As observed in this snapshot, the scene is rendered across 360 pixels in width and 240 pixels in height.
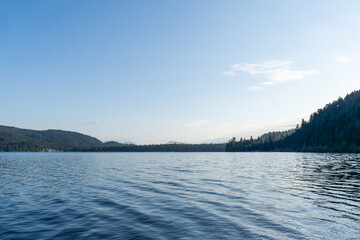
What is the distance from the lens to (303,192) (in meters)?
25.9

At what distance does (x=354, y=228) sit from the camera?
46.2 feet

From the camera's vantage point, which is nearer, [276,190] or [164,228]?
[164,228]

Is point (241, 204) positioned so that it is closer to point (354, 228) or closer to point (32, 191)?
point (354, 228)

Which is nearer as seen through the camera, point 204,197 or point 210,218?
point 210,218

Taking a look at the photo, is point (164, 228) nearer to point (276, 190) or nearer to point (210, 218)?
point (210, 218)

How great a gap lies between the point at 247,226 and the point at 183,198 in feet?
32.1

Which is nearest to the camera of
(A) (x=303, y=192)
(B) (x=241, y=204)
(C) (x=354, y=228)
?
(C) (x=354, y=228)

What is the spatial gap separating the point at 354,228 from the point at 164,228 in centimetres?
1123

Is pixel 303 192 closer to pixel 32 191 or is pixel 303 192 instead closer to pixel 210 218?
pixel 210 218

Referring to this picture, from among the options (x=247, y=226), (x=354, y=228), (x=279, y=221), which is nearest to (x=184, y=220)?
(x=247, y=226)

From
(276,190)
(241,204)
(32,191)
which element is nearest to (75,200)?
(32,191)

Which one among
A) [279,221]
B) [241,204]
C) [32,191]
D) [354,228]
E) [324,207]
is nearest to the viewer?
[354,228]

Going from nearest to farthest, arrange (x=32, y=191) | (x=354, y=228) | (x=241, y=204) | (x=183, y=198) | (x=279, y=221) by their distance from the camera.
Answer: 1. (x=354, y=228)
2. (x=279, y=221)
3. (x=241, y=204)
4. (x=183, y=198)
5. (x=32, y=191)

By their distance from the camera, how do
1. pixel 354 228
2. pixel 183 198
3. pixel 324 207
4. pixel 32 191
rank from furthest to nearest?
pixel 32 191
pixel 183 198
pixel 324 207
pixel 354 228
